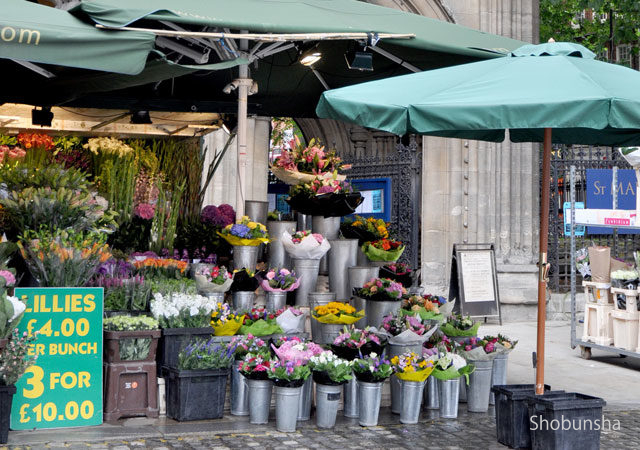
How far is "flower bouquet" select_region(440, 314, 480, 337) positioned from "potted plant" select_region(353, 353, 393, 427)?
1332 mm

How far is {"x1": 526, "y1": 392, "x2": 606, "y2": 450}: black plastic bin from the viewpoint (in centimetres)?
571

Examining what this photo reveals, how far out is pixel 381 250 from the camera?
8.70 m

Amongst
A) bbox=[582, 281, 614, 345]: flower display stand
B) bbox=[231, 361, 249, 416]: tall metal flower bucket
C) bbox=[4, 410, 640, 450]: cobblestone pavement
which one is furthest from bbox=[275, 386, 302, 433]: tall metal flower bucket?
bbox=[582, 281, 614, 345]: flower display stand

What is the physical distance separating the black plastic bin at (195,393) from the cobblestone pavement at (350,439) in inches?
10.7

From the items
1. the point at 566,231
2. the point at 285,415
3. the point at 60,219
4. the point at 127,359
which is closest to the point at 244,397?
the point at 285,415

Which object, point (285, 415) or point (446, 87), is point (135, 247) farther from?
point (446, 87)

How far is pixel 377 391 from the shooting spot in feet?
22.3

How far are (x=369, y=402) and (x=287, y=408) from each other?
67 centimetres

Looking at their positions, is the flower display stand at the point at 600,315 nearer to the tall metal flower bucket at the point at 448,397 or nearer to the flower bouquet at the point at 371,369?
the tall metal flower bucket at the point at 448,397

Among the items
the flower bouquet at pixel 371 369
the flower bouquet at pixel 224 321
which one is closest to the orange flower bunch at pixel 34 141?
the flower bouquet at pixel 224 321

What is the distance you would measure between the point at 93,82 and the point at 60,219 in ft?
4.86

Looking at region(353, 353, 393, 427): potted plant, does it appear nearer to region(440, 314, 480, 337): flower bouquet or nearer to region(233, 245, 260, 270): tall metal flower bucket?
region(440, 314, 480, 337): flower bouquet

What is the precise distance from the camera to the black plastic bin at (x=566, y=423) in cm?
571

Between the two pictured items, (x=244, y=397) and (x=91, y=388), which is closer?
(x=91, y=388)
